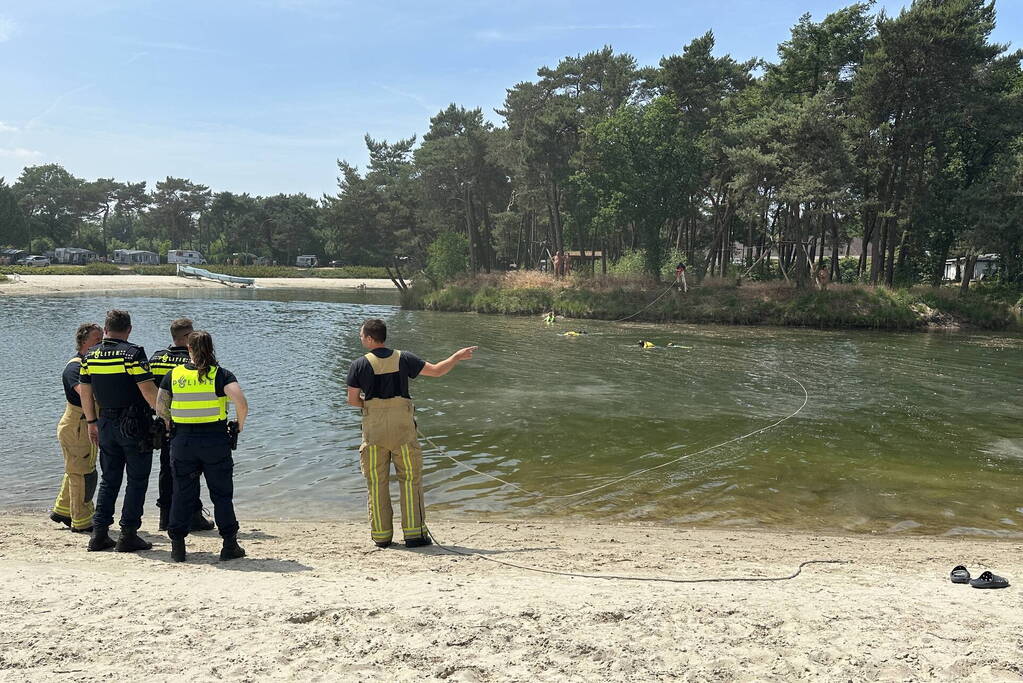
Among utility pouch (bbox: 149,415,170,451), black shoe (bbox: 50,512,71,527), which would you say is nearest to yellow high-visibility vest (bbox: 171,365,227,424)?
utility pouch (bbox: 149,415,170,451)

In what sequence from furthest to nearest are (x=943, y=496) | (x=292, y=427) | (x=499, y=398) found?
(x=499, y=398) < (x=292, y=427) < (x=943, y=496)

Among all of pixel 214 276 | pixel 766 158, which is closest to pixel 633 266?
pixel 766 158

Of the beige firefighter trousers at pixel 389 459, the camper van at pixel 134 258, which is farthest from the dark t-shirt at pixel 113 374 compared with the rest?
the camper van at pixel 134 258

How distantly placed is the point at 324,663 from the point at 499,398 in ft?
45.2

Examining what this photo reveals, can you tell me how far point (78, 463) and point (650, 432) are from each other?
400 inches

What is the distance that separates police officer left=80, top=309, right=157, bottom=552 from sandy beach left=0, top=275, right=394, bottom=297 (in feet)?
→ 234

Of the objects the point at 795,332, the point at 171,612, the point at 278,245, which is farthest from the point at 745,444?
the point at 278,245

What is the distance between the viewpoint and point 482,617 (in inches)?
205

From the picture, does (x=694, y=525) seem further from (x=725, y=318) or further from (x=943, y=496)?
(x=725, y=318)

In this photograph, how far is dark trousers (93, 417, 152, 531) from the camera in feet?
22.5

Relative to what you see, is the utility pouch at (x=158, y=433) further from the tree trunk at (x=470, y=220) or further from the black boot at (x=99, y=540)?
the tree trunk at (x=470, y=220)

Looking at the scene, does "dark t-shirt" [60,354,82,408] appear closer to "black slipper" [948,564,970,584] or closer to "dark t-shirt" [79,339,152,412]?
"dark t-shirt" [79,339,152,412]

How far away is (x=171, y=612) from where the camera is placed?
5.19 meters

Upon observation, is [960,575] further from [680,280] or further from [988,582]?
[680,280]
